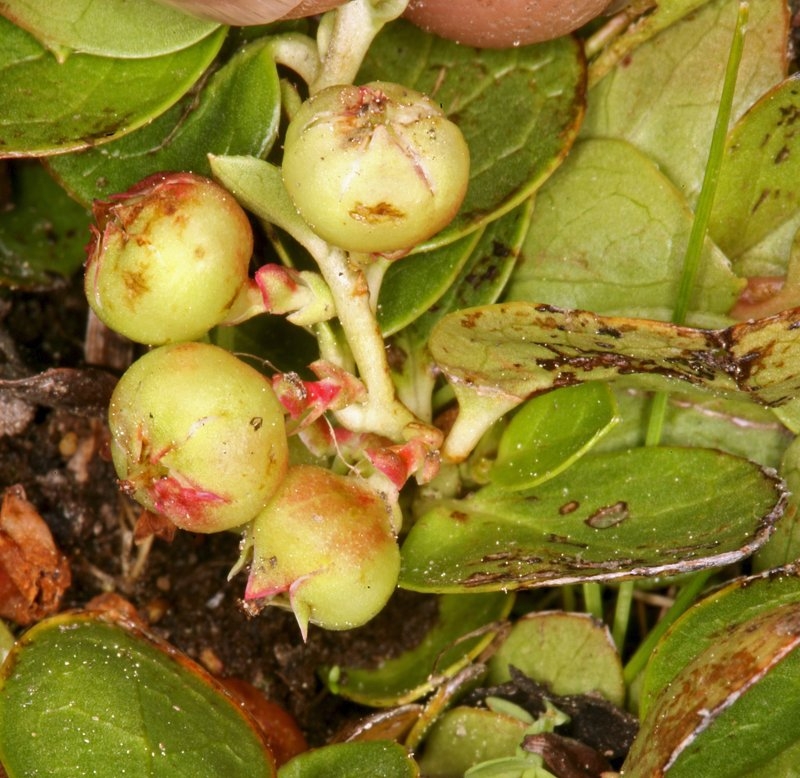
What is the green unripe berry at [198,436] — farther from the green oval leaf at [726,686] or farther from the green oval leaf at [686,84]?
the green oval leaf at [686,84]

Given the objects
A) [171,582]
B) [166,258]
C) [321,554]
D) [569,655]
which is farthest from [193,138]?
[569,655]

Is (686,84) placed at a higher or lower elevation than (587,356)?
higher

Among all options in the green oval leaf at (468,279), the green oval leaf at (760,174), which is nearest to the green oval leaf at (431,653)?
the green oval leaf at (468,279)

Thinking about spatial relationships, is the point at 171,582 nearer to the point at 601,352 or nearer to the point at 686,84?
the point at 601,352

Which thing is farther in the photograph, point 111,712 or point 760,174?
point 760,174

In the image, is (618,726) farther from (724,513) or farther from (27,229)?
(27,229)

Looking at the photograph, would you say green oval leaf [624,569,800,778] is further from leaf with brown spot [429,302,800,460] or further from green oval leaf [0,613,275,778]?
green oval leaf [0,613,275,778]

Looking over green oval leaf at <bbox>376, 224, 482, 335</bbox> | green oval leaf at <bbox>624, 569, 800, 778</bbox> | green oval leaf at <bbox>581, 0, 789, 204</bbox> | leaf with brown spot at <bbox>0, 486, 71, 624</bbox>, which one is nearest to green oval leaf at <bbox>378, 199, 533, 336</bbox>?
green oval leaf at <bbox>376, 224, 482, 335</bbox>
